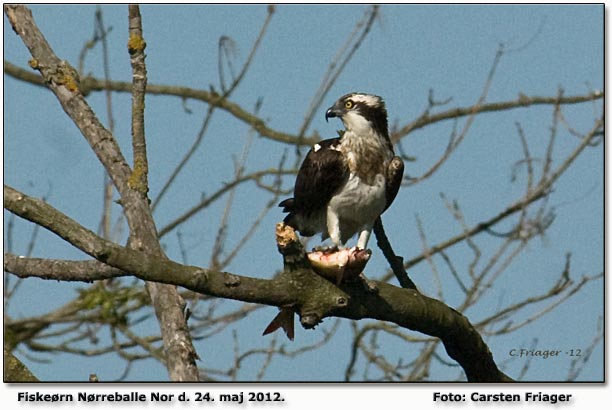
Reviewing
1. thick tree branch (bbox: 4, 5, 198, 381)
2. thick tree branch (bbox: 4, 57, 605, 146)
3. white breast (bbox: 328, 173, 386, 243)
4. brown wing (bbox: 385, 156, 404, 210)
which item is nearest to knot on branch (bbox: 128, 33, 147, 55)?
thick tree branch (bbox: 4, 5, 198, 381)

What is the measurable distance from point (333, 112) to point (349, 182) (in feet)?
2.45

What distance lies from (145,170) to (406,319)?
6.03ft

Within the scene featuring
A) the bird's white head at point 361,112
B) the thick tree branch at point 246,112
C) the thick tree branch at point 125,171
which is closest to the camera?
the thick tree branch at point 125,171

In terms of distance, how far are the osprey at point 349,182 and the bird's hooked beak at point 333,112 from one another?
0.08 meters

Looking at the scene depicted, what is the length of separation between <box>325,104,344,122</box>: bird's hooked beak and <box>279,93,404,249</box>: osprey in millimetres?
84

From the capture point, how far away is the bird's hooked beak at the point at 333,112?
28.4 feet

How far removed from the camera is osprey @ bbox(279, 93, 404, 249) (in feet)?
26.6

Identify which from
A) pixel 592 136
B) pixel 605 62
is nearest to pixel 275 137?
pixel 592 136

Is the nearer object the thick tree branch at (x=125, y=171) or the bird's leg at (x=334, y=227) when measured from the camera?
the thick tree branch at (x=125, y=171)

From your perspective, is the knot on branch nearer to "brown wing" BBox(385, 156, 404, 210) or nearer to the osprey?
the osprey

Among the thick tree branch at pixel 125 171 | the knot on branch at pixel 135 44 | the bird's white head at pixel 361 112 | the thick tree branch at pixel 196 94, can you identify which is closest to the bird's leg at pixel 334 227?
the bird's white head at pixel 361 112

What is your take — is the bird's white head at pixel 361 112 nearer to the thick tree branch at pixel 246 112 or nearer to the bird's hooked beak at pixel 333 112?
the bird's hooked beak at pixel 333 112

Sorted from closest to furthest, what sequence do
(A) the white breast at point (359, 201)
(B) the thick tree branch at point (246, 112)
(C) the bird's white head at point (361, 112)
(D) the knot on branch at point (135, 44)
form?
(D) the knot on branch at point (135, 44) → (A) the white breast at point (359, 201) → (C) the bird's white head at point (361, 112) → (B) the thick tree branch at point (246, 112)

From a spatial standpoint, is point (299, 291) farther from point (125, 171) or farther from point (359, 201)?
point (359, 201)
